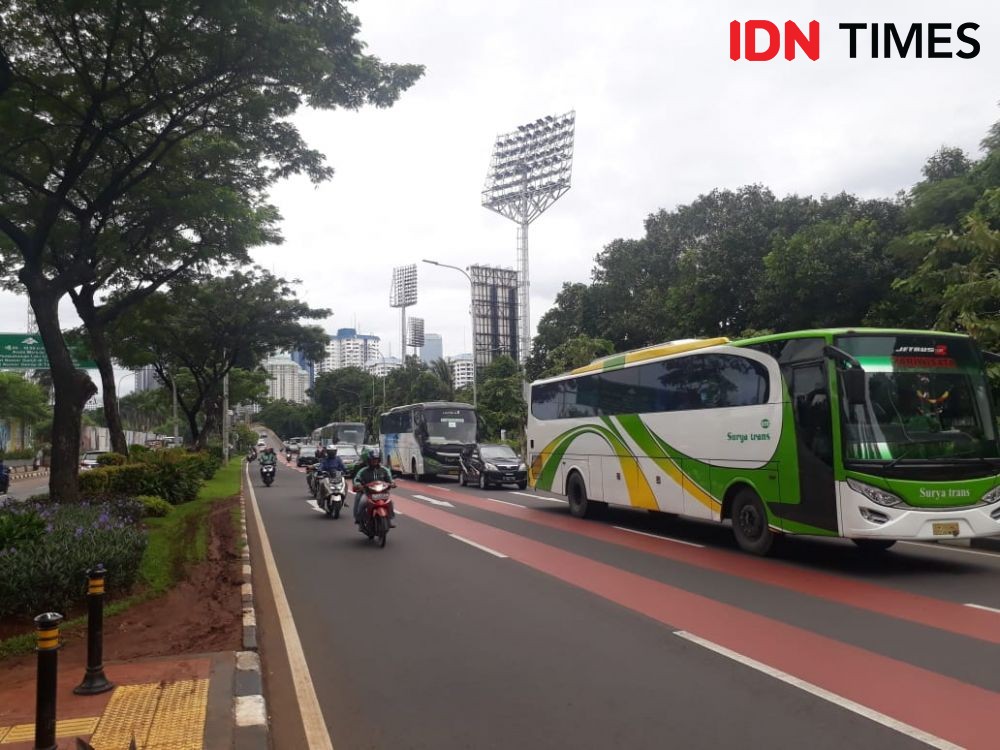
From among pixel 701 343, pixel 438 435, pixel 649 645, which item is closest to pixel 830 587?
pixel 649 645

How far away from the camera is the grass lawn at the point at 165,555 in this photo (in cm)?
689

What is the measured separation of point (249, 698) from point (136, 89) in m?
10.7

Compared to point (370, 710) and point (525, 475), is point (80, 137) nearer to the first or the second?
point (370, 710)

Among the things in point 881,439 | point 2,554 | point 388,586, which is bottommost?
point 388,586

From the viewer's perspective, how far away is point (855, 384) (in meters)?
8.88

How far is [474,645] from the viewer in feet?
21.0

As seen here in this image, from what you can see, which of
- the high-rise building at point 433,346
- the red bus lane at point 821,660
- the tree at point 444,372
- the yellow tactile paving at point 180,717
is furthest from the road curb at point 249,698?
the high-rise building at point 433,346

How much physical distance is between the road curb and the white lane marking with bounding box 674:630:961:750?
11.3 feet

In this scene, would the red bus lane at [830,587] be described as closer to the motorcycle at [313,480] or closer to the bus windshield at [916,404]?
the bus windshield at [916,404]

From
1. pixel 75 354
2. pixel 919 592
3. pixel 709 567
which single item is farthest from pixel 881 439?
pixel 75 354

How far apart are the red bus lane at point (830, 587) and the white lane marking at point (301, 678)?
5.27 m

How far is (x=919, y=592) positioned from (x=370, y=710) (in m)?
6.33

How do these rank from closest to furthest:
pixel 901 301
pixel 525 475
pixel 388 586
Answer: pixel 388 586 → pixel 525 475 → pixel 901 301

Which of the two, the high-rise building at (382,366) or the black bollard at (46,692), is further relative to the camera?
the high-rise building at (382,366)
